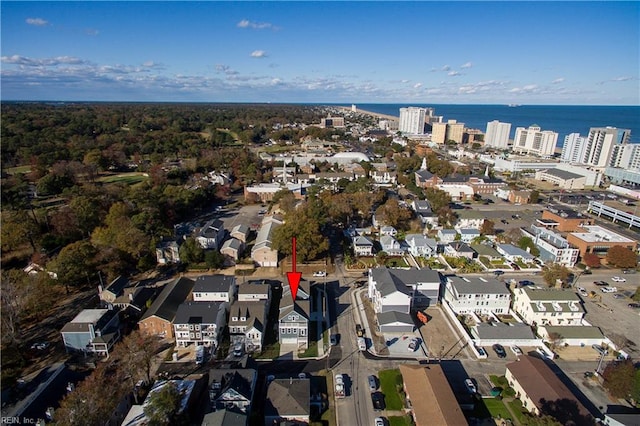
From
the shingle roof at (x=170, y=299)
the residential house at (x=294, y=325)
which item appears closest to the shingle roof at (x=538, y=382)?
the residential house at (x=294, y=325)

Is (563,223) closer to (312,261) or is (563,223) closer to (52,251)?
(312,261)

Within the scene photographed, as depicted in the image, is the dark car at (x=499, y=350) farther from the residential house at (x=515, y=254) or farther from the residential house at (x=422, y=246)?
the residential house at (x=515, y=254)

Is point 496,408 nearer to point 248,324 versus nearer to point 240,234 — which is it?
point 248,324

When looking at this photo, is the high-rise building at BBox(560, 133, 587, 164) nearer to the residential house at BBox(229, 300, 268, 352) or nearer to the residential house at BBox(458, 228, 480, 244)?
the residential house at BBox(458, 228, 480, 244)

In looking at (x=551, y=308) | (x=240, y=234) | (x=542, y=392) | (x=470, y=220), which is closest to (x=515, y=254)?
(x=470, y=220)

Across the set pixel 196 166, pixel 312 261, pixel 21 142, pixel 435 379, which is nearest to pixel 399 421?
pixel 435 379

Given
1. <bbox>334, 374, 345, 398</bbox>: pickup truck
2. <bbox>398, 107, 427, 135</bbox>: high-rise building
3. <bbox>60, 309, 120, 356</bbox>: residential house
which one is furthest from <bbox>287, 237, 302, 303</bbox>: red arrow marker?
<bbox>398, 107, 427, 135</bbox>: high-rise building
